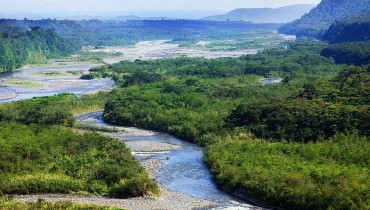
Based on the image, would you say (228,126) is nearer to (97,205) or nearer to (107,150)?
(107,150)

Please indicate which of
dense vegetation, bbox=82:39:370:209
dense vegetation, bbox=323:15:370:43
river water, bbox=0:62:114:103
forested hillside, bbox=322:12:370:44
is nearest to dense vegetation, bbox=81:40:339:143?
dense vegetation, bbox=82:39:370:209

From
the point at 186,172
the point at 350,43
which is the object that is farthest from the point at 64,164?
the point at 350,43

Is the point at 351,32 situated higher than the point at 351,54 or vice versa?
the point at 351,32

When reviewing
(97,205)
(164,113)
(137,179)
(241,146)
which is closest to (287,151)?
(241,146)

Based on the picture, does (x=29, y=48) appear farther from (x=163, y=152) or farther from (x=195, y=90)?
(x=163, y=152)

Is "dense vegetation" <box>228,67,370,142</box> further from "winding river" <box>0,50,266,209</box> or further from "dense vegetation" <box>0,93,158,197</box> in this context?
"dense vegetation" <box>0,93,158,197</box>

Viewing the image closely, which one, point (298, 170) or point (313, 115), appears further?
point (313, 115)
